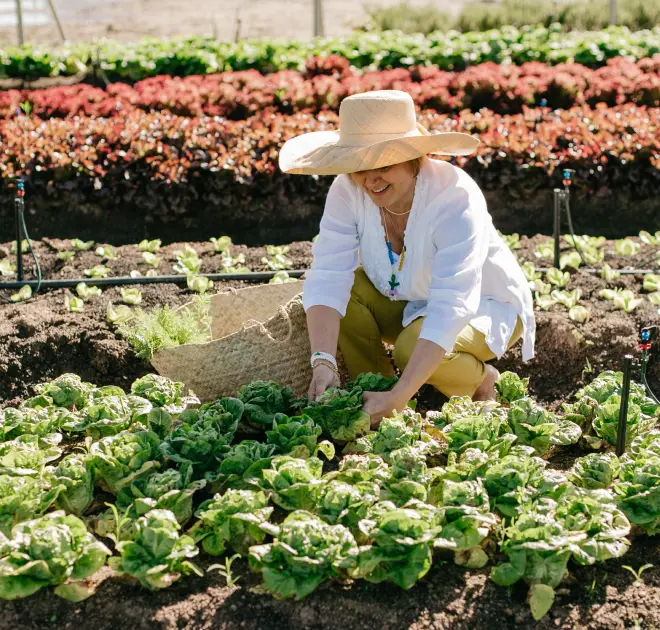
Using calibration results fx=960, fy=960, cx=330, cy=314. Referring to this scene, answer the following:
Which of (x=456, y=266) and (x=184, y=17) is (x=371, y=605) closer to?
(x=456, y=266)

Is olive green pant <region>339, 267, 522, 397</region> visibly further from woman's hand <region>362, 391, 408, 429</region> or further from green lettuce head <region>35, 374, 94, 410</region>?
green lettuce head <region>35, 374, 94, 410</region>

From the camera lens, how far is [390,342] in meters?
4.18

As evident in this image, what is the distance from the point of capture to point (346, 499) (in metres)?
2.74

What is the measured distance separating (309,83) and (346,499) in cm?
606

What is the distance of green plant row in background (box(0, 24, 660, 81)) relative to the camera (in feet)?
31.4

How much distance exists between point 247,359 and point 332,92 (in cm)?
472

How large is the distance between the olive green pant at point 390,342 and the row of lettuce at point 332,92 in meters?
4.19

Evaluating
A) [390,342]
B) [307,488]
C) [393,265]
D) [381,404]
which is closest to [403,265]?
[393,265]

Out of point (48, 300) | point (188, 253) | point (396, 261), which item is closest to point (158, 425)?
point (396, 261)

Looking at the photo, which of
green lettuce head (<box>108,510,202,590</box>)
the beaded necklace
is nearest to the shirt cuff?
the beaded necklace

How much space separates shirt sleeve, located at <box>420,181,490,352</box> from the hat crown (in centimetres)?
33

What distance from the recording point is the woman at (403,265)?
3.36 metres

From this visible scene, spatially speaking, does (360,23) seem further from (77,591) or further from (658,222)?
(77,591)

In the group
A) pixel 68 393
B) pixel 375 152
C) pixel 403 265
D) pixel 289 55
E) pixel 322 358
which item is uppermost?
pixel 375 152
